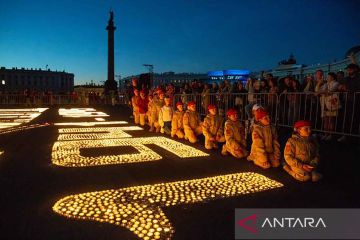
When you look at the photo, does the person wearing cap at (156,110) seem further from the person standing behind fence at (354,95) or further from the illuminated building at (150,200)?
the illuminated building at (150,200)

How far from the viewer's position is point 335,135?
829 cm

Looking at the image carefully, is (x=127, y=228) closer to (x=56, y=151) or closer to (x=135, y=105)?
(x=56, y=151)

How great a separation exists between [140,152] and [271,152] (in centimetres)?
277

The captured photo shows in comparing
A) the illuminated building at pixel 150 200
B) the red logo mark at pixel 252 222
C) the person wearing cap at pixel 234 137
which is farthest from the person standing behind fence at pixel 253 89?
the red logo mark at pixel 252 222

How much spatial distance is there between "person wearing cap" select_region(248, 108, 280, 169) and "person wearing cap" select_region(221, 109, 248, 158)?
65 cm

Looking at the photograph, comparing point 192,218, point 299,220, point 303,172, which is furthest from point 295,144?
point 192,218

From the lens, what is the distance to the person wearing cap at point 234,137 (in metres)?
6.40

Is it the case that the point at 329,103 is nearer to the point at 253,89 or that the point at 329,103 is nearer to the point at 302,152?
→ the point at 253,89

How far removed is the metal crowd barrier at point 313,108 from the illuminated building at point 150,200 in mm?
3851

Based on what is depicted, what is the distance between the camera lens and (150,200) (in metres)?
3.78

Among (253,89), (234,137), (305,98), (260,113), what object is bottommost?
(234,137)

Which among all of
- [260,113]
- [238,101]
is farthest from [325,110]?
[260,113]

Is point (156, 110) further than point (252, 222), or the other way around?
point (156, 110)

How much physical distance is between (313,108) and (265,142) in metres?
3.67
